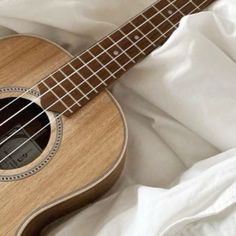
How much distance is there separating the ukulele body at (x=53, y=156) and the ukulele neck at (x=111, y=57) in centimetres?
2

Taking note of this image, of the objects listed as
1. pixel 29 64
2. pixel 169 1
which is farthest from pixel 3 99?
pixel 169 1

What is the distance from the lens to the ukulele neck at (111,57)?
0.71 metres

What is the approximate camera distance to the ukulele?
639 mm

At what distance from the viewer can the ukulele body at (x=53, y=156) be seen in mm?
629

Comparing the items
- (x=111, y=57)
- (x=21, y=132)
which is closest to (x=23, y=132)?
(x=21, y=132)

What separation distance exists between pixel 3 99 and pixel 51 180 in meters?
0.16

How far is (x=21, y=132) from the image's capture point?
0.73 m

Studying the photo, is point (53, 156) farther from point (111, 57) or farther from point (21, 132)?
point (111, 57)

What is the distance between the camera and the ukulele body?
629 mm

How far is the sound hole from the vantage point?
706 millimetres

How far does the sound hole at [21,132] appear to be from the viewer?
0.71 metres

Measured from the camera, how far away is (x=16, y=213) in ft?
2.03

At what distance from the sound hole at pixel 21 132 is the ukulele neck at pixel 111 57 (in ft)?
0.12

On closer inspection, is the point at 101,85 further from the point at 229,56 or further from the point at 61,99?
the point at 229,56
